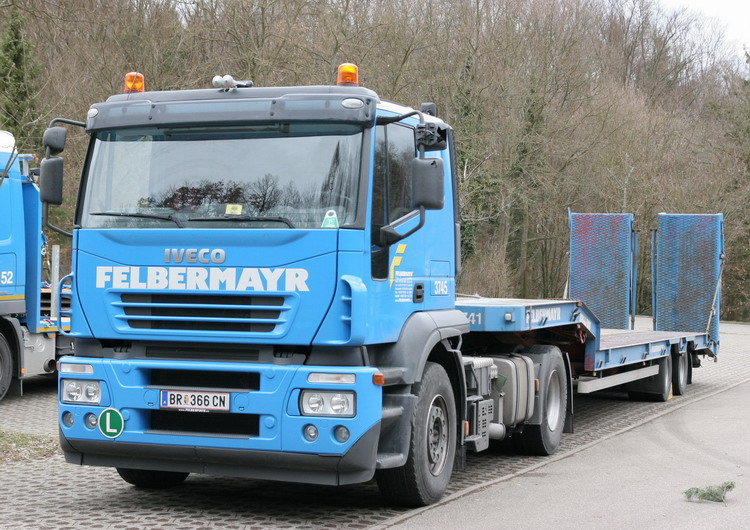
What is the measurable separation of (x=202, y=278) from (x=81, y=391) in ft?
3.78

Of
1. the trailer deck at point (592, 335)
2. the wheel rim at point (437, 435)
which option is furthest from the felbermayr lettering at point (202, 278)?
the trailer deck at point (592, 335)

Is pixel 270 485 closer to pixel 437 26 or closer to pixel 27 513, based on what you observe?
pixel 27 513

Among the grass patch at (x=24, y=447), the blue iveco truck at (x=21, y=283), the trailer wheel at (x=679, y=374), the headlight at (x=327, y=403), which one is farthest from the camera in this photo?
the trailer wheel at (x=679, y=374)

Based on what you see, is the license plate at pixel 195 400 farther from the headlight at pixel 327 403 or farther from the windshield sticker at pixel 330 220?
the windshield sticker at pixel 330 220

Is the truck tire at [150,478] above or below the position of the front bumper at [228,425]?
A: below

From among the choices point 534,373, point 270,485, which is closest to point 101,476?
point 270,485

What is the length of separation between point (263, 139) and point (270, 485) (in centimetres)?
291

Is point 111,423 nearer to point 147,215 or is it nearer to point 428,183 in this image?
point 147,215

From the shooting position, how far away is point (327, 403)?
6.09 metres

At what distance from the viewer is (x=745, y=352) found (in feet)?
80.4

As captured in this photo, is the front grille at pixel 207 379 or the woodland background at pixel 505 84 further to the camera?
the woodland background at pixel 505 84

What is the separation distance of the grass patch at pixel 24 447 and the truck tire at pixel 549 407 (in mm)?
4380

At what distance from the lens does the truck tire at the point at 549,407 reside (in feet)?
30.9

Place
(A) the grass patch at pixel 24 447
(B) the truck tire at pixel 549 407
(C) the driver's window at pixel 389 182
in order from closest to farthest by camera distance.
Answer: (C) the driver's window at pixel 389 182 → (A) the grass patch at pixel 24 447 → (B) the truck tire at pixel 549 407
